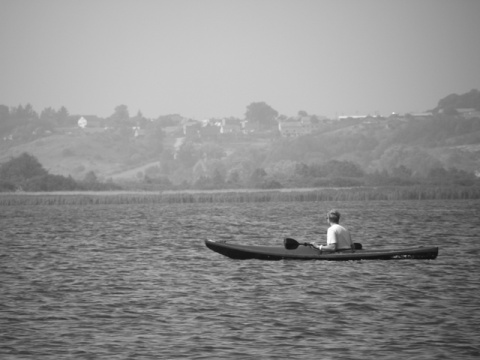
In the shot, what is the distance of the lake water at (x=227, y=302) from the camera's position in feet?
57.3

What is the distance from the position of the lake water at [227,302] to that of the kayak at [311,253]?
1.23 feet

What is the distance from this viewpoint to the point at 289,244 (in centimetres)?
2719

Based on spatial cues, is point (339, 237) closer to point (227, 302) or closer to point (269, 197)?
point (227, 302)

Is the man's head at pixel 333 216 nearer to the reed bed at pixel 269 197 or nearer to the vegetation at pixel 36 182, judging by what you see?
the reed bed at pixel 269 197

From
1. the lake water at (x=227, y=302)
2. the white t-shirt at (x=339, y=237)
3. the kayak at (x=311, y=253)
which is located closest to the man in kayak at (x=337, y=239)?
the white t-shirt at (x=339, y=237)


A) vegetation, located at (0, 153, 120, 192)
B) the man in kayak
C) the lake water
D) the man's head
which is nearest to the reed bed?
vegetation, located at (0, 153, 120, 192)

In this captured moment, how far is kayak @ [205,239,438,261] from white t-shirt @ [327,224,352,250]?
18 centimetres

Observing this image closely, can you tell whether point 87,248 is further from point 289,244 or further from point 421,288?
point 421,288

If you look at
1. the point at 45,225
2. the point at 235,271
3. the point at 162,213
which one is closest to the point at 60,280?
the point at 235,271

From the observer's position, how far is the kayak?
2592 cm

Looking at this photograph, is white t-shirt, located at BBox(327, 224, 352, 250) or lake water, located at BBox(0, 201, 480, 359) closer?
lake water, located at BBox(0, 201, 480, 359)

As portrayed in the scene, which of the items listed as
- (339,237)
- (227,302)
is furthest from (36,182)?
(227,302)

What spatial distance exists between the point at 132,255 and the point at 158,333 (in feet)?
49.8

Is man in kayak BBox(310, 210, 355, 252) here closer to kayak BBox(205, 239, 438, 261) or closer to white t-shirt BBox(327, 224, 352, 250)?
white t-shirt BBox(327, 224, 352, 250)
